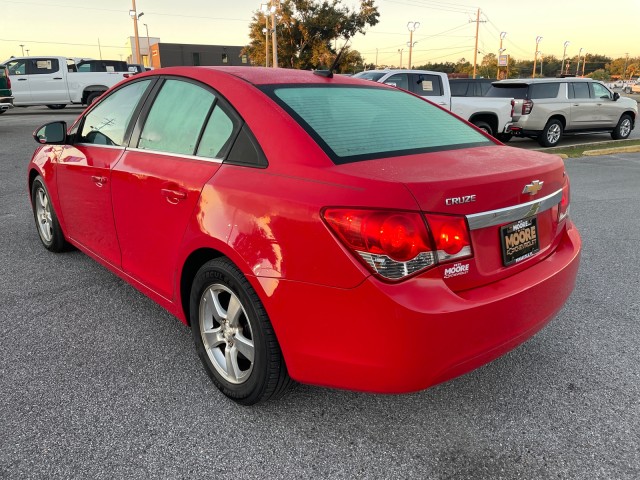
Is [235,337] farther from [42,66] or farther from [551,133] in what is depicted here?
[42,66]

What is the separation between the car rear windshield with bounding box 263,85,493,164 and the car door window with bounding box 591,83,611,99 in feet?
44.3

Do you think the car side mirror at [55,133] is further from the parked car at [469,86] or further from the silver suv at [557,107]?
the parked car at [469,86]

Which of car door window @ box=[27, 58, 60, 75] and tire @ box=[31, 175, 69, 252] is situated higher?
car door window @ box=[27, 58, 60, 75]

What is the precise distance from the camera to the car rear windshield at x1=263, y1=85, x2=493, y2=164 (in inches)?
92.1

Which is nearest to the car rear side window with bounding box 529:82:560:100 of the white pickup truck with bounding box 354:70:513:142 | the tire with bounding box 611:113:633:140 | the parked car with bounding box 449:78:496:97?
the white pickup truck with bounding box 354:70:513:142

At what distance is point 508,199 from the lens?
2.14 metres

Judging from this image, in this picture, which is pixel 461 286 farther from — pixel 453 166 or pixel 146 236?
pixel 146 236

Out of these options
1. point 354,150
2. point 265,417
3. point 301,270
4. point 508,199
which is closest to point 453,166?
point 508,199

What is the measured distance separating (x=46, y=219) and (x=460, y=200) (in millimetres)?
4066

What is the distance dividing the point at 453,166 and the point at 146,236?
1.75 meters

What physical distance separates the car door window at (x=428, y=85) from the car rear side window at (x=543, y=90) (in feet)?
8.44

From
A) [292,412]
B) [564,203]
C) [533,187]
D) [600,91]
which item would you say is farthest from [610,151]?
[292,412]

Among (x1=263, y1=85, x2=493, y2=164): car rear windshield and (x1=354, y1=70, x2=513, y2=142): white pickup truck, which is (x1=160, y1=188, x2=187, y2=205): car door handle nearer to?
(x1=263, y1=85, x2=493, y2=164): car rear windshield

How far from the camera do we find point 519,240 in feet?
7.43
